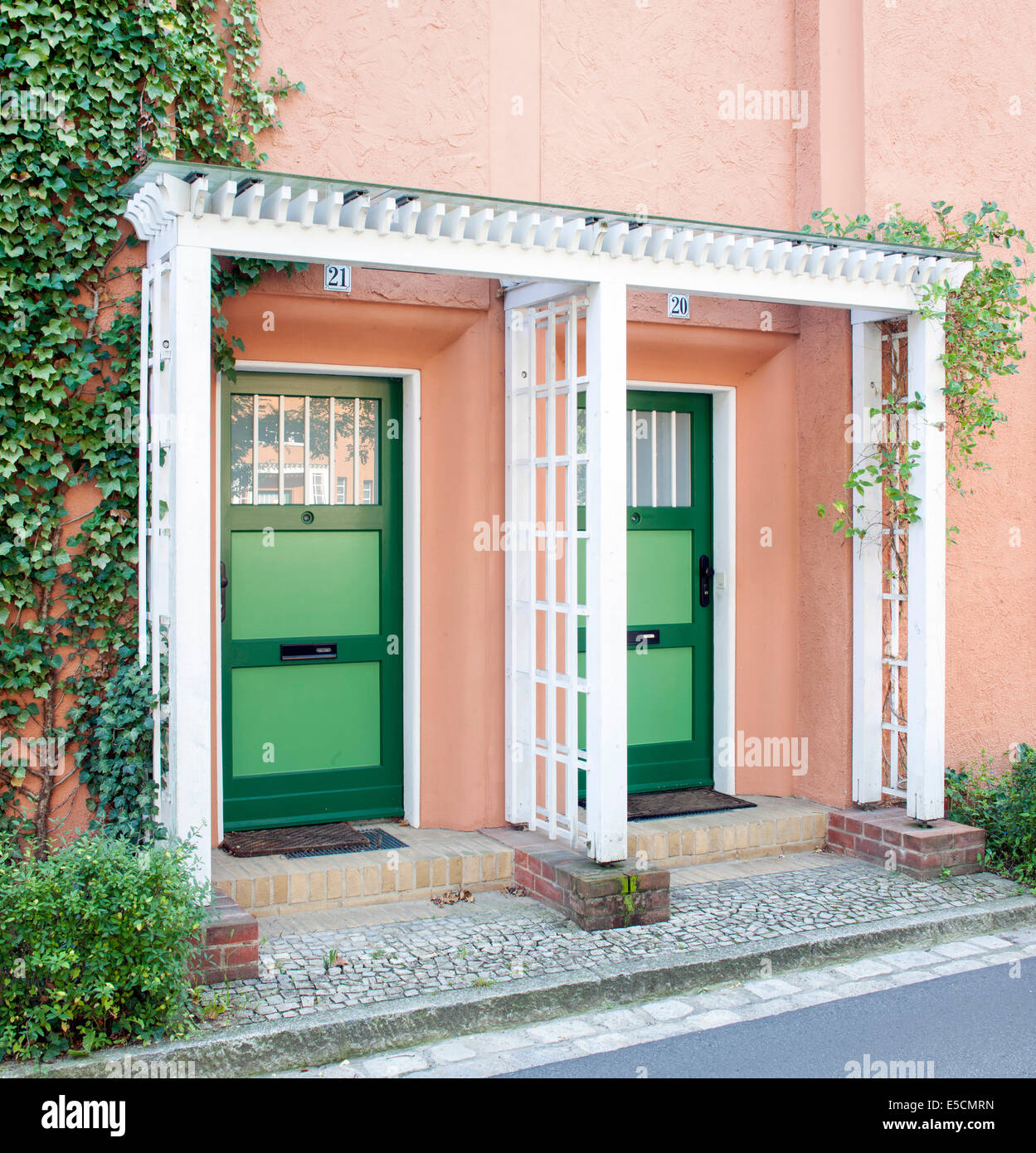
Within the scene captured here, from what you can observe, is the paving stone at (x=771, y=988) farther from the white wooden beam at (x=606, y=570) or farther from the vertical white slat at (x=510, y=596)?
the vertical white slat at (x=510, y=596)

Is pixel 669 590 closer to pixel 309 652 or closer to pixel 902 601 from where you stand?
pixel 902 601

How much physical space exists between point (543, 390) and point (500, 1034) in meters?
3.17

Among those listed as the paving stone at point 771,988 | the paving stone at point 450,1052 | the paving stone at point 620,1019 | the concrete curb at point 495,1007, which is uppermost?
the concrete curb at point 495,1007

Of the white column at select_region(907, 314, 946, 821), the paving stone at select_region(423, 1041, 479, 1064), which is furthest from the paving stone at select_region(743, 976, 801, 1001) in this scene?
the white column at select_region(907, 314, 946, 821)

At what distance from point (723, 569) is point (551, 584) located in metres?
1.74

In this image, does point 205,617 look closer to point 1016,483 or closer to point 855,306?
point 855,306

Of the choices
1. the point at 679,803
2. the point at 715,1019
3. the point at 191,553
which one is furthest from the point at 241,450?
the point at 715,1019

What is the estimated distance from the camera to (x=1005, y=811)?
6520 millimetres

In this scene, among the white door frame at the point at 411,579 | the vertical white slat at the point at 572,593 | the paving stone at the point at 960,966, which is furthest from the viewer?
the white door frame at the point at 411,579

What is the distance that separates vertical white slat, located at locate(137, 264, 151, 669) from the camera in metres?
5.14

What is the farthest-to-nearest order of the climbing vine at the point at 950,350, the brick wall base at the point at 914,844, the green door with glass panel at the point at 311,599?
1. the climbing vine at the point at 950,350
2. the brick wall base at the point at 914,844
3. the green door with glass panel at the point at 311,599

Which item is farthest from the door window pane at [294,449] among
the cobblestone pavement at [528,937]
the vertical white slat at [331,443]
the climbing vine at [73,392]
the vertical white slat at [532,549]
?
the cobblestone pavement at [528,937]

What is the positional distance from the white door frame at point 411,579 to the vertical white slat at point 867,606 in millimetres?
2554

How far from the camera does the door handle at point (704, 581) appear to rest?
740cm
